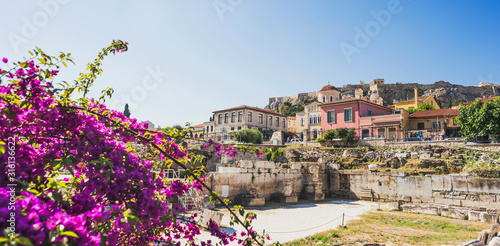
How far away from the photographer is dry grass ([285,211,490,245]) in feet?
30.8

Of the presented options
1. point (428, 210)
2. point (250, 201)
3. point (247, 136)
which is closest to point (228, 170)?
point (250, 201)

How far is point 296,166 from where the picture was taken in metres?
20.9

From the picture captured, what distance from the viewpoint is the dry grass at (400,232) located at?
9.38 metres

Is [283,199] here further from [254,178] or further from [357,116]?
[357,116]

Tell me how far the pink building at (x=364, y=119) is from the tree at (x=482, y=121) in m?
6.18

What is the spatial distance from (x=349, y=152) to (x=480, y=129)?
37.3 ft

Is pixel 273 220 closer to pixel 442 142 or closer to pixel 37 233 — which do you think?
pixel 37 233

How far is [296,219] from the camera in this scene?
13070mm

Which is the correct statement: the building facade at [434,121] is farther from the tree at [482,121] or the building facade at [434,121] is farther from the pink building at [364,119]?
the tree at [482,121]

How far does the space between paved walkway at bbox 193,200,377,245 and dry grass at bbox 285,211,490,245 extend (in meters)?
0.68

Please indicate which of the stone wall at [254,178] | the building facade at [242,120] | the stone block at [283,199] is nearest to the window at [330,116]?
the building facade at [242,120]

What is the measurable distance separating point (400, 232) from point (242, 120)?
42063 millimetres

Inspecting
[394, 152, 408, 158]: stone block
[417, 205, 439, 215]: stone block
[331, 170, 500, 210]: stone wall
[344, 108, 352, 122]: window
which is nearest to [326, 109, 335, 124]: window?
[344, 108, 352, 122]: window

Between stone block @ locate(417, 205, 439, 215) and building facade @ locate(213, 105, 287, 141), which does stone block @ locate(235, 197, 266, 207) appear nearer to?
stone block @ locate(417, 205, 439, 215)
